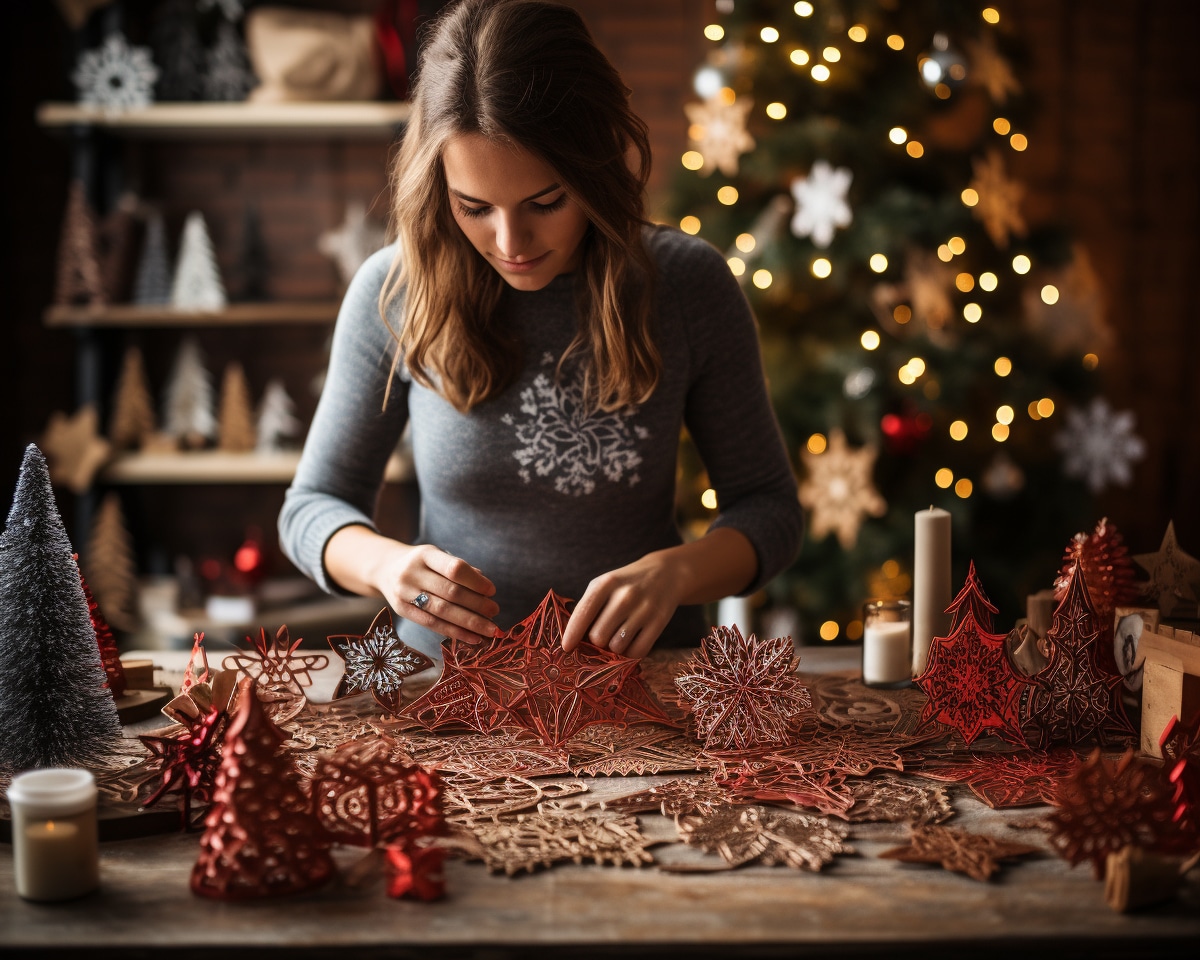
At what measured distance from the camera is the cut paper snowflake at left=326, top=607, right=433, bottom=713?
4.18 feet

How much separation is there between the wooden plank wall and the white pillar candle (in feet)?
6.94

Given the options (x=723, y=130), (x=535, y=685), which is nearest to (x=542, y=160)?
(x=535, y=685)

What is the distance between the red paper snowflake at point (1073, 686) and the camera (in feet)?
3.94

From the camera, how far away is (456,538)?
5.29ft

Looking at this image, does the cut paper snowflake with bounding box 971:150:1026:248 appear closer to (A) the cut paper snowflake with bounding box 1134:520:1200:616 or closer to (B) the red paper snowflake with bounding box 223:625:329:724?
(A) the cut paper snowflake with bounding box 1134:520:1200:616

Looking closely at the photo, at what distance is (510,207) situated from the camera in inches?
51.3

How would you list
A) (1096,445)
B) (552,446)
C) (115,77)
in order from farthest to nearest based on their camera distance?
1. (115,77)
2. (1096,445)
3. (552,446)

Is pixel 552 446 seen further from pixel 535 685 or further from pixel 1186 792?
pixel 1186 792

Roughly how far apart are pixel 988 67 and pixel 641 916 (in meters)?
2.65

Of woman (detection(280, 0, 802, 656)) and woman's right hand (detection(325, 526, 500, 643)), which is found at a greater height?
woman (detection(280, 0, 802, 656))

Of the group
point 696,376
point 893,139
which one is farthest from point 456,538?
point 893,139

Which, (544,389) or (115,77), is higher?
(115,77)

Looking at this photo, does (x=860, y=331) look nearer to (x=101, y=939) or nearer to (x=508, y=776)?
(x=508, y=776)

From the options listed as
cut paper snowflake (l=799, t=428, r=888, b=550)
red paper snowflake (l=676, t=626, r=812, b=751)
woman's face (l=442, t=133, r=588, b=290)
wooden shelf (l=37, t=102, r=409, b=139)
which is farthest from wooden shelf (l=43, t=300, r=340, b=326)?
red paper snowflake (l=676, t=626, r=812, b=751)
